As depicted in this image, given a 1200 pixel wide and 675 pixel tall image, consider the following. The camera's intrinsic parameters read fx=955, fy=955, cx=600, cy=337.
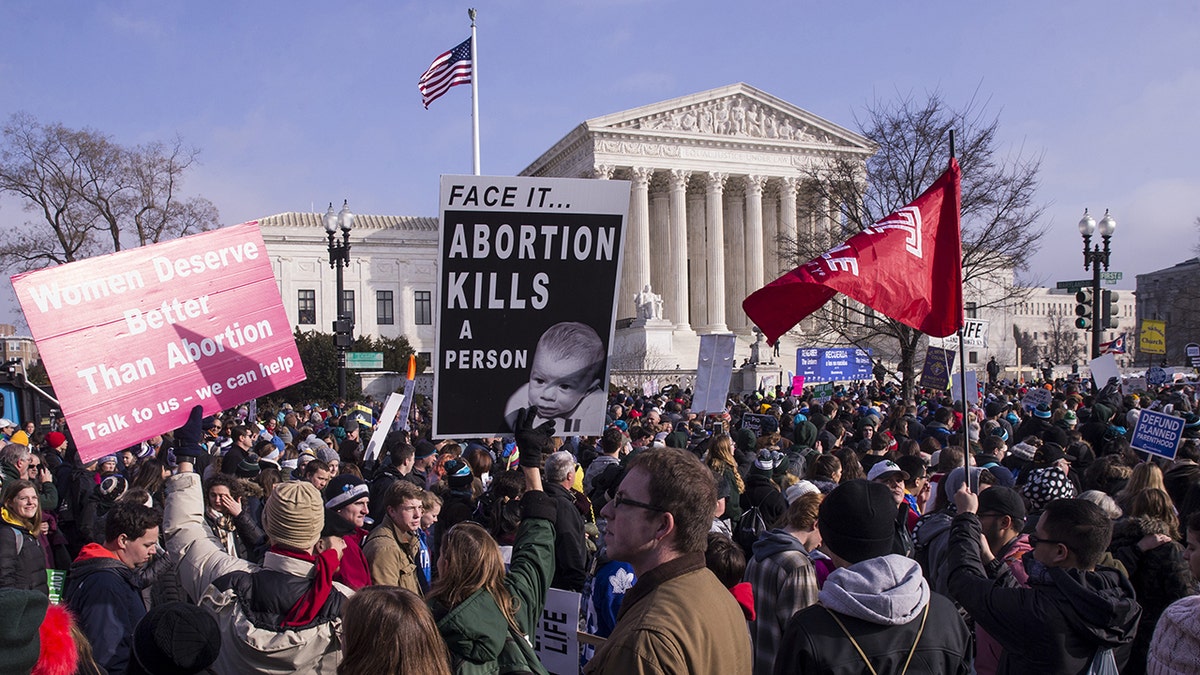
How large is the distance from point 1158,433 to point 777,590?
6.14m

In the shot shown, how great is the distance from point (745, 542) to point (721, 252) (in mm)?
49870

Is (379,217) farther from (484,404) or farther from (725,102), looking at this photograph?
(484,404)

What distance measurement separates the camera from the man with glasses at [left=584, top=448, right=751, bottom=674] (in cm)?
235

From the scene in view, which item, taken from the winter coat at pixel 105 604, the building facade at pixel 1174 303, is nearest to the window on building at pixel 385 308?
the building facade at pixel 1174 303

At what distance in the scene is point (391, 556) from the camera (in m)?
4.57

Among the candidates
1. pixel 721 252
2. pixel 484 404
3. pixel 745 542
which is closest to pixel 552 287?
pixel 484 404

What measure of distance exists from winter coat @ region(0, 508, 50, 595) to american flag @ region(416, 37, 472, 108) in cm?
1558

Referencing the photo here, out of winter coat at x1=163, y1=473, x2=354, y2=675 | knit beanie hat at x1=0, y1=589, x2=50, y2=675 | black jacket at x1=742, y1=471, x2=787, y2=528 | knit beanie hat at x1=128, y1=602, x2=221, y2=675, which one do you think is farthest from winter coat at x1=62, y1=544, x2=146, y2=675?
black jacket at x1=742, y1=471, x2=787, y2=528

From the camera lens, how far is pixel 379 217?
204 ft

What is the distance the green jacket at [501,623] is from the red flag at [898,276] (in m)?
2.51

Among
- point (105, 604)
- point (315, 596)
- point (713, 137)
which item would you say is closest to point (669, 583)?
point (315, 596)

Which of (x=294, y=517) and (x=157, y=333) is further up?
(x=157, y=333)

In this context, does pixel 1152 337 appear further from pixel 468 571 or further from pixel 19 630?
pixel 19 630

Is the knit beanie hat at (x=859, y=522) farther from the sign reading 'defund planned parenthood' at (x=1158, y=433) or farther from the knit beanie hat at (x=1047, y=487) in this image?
the sign reading 'defund planned parenthood' at (x=1158, y=433)
